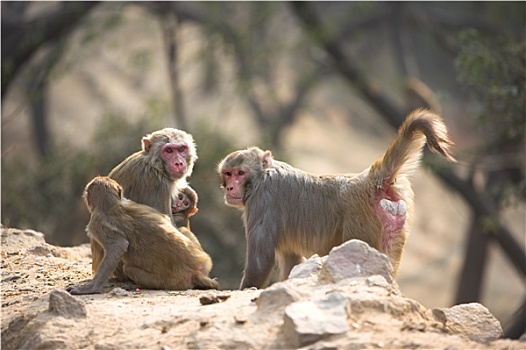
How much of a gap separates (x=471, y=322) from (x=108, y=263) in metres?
2.60

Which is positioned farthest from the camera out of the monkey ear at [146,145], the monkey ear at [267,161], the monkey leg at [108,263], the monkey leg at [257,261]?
the monkey ear at [267,161]

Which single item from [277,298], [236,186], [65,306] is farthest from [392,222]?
[65,306]

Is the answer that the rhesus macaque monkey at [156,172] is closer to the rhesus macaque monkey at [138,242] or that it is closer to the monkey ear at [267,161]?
the rhesus macaque monkey at [138,242]

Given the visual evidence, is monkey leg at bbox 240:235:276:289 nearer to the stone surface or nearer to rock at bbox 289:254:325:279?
the stone surface

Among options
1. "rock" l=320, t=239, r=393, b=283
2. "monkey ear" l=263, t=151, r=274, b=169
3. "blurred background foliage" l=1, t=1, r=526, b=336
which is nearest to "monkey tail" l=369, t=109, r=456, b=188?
"monkey ear" l=263, t=151, r=274, b=169

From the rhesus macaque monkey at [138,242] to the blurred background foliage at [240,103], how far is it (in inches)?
153

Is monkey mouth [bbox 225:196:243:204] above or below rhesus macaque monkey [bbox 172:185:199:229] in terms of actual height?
above

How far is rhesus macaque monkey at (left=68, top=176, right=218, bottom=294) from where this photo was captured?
6633 mm

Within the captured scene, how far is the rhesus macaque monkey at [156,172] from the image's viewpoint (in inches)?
287

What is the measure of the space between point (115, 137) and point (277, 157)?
3040 mm

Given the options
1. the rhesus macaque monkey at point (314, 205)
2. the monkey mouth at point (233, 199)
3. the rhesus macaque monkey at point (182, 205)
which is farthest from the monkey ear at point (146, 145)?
the monkey mouth at point (233, 199)

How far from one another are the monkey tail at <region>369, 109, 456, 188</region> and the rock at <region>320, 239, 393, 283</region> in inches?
59.1

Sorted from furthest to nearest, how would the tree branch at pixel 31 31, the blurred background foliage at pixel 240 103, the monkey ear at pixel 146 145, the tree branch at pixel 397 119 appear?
the tree branch at pixel 31 31 < the tree branch at pixel 397 119 < the blurred background foliage at pixel 240 103 < the monkey ear at pixel 146 145

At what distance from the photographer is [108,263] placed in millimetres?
6582
